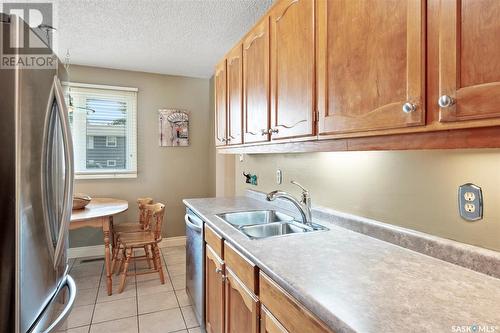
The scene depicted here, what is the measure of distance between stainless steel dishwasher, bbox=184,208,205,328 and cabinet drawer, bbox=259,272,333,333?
3.11 ft

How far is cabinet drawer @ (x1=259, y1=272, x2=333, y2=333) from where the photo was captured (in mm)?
830

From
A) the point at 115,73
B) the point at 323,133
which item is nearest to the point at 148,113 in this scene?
the point at 115,73

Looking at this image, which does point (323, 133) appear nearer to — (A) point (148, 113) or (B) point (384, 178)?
(B) point (384, 178)

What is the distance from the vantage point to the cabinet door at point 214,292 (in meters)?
1.60

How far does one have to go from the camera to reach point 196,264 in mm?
2131

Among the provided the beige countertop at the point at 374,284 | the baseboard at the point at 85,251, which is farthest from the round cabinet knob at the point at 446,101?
the baseboard at the point at 85,251

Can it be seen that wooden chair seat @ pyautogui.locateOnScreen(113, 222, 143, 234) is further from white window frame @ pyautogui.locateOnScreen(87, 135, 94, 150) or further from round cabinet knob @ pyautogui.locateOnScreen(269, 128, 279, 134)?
round cabinet knob @ pyautogui.locateOnScreen(269, 128, 279, 134)

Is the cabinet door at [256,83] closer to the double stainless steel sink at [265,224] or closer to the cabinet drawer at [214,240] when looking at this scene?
the double stainless steel sink at [265,224]

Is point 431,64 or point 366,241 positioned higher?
point 431,64

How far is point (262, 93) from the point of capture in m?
1.77

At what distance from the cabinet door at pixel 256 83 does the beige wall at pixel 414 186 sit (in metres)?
0.42

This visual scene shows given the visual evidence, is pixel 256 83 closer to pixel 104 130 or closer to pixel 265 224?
pixel 265 224

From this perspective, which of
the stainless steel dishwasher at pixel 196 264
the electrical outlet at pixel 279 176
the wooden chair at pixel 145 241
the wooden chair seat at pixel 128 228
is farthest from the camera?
the wooden chair seat at pixel 128 228

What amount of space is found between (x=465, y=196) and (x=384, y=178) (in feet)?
1.18
